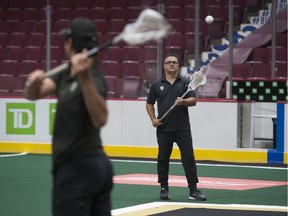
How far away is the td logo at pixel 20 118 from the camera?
19656mm

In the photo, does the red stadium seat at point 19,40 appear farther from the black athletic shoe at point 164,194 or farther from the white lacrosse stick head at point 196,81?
the black athletic shoe at point 164,194

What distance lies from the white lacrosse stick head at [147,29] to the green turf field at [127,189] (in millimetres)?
5623

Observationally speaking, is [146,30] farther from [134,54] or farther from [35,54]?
[35,54]

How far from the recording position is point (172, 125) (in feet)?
40.4

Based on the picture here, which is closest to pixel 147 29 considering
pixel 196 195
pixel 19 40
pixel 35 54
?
pixel 196 195

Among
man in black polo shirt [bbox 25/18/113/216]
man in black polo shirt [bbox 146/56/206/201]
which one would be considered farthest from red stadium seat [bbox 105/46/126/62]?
man in black polo shirt [bbox 25/18/113/216]

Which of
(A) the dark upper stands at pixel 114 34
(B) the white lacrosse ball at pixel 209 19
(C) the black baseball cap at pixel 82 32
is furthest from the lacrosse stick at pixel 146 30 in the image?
(B) the white lacrosse ball at pixel 209 19

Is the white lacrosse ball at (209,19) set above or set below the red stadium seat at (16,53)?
above

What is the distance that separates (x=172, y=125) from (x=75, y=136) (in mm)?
6811

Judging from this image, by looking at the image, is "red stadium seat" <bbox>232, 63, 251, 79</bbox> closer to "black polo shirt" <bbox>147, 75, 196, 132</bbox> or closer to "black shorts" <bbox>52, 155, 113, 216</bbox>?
"black polo shirt" <bbox>147, 75, 196, 132</bbox>

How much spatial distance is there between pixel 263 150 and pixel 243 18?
506 centimetres

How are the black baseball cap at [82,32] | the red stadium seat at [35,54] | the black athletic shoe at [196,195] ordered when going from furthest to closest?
the red stadium seat at [35,54], the black athletic shoe at [196,195], the black baseball cap at [82,32]

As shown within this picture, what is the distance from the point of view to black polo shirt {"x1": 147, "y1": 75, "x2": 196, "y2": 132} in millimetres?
12320

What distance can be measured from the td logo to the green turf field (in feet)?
6.22
